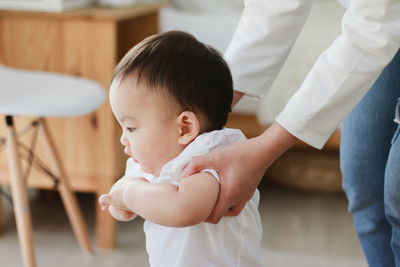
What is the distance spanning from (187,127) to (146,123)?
0.06 m

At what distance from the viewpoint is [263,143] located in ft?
2.84

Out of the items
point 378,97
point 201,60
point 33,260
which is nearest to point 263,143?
point 201,60

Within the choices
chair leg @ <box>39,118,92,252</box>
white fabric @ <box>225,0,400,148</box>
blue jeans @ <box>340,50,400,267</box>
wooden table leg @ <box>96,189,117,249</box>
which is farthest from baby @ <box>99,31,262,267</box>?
wooden table leg @ <box>96,189,117,249</box>

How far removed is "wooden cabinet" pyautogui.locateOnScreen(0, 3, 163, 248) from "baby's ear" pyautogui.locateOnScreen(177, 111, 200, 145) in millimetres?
903

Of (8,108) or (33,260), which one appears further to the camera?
(33,260)

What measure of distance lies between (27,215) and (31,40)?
1.77 ft

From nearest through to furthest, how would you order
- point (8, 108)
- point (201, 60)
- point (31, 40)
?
point (201, 60) → point (8, 108) → point (31, 40)

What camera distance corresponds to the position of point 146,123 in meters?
0.84

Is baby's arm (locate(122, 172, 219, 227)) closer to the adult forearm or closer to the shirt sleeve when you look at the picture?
the adult forearm

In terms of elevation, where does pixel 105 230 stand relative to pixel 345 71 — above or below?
below

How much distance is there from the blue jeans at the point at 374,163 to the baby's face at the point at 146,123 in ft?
1.26

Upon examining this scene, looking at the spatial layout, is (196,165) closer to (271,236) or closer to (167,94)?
(167,94)

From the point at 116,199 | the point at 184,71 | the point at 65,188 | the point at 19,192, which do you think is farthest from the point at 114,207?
the point at 65,188

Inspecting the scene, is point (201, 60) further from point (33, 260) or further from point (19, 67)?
→ point (19, 67)
